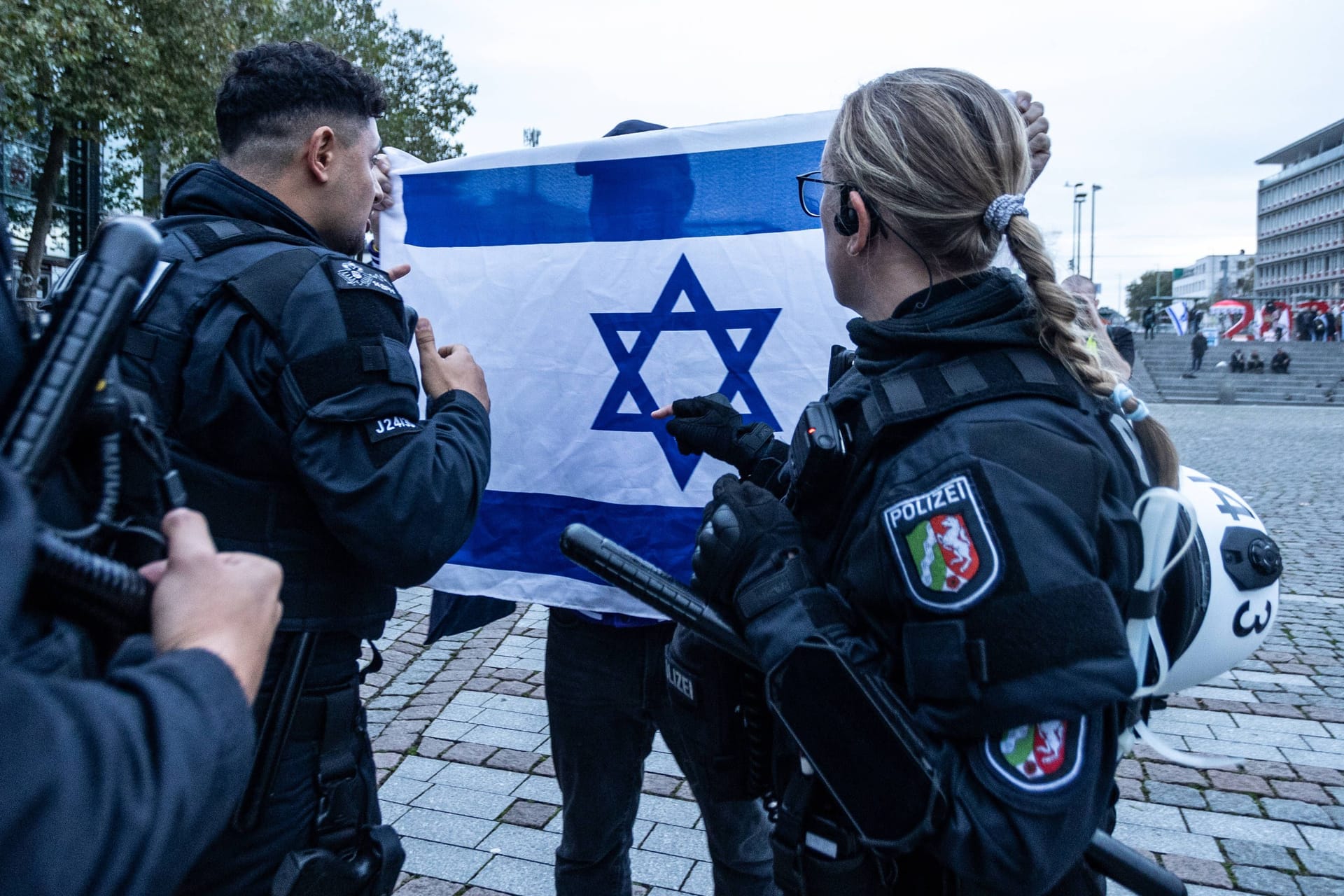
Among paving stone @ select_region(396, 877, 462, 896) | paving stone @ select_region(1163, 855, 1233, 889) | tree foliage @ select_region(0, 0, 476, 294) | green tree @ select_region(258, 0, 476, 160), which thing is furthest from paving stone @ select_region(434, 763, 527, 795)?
green tree @ select_region(258, 0, 476, 160)

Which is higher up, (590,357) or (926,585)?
(590,357)

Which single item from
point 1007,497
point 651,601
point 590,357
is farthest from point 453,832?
point 1007,497

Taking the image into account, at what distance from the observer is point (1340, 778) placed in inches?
153

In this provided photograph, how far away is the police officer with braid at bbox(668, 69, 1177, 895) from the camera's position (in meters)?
1.38

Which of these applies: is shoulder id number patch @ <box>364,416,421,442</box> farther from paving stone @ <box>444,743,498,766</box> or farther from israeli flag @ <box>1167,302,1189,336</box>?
israeli flag @ <box>1167,302,1189,336</box>

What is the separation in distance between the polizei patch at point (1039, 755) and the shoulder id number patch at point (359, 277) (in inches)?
54.3

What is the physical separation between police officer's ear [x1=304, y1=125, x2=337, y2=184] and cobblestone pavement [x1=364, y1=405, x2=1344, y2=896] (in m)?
2.23

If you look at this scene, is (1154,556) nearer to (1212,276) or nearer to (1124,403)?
(1124,403)

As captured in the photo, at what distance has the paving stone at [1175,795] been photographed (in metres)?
3.73

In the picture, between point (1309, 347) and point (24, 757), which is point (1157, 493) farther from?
point (1309, 347)

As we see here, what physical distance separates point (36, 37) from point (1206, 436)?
63.5 ft

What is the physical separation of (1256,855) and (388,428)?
3.20 meters

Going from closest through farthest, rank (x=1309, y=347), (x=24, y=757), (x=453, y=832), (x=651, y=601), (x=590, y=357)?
(x=24, y=757) < (x=651, y=601) < (x=590, y=357) < (x=453, y=832) < (x=1309, y=347)

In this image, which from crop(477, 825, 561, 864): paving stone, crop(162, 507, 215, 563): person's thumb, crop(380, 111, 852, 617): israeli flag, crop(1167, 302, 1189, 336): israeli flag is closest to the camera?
crop(162, 507, 215, 563): person's thumb
